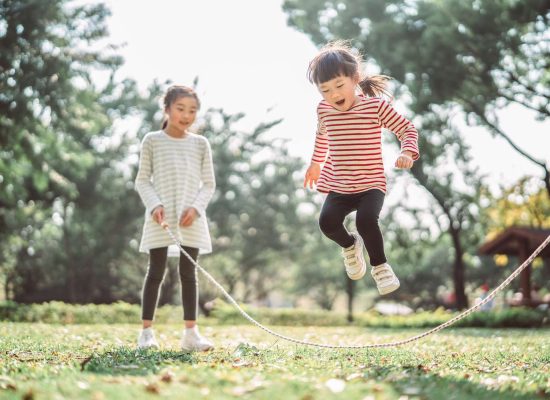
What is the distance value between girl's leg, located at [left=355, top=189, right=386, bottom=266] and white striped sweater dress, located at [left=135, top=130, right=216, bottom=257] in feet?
5.23

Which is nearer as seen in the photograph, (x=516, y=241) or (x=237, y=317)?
(x=237, y=317)

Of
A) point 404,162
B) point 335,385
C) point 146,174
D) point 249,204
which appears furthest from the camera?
point 249,204

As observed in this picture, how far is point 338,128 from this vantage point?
15.6 feet

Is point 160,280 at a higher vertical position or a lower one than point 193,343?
higher

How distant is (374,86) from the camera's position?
4.99 metres

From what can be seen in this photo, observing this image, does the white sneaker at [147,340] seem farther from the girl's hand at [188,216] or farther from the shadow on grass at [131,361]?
the girl's hand at [188,216]

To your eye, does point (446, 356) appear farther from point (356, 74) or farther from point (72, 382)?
point (72, 382)

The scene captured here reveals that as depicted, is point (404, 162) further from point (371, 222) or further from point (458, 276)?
point (458, 276)

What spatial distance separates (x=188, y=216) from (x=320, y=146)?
1.27 m

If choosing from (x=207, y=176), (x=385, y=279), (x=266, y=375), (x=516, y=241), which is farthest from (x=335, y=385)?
(x=516, y=241)

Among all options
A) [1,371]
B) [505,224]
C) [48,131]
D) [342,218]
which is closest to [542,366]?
[342,218]

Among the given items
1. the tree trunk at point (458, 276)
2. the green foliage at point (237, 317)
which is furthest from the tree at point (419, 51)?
the green foliage at point (237, 317)

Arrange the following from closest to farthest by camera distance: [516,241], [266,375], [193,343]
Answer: [266,375], [193,343], [516,241]

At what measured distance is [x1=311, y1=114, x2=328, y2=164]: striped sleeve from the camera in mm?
5039
